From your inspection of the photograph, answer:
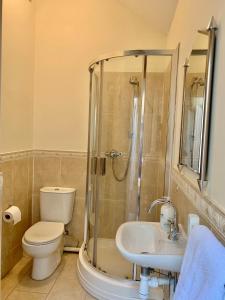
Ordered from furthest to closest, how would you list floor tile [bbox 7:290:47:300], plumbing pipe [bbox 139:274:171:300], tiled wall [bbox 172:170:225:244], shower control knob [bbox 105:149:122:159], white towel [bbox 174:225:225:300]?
shower control knob [bbox 105:149:122:159] → floor tile [bbox 7:290:47:300] → plumbing pipe [bbox 139:274:171:300] → tiled wall [bbox 172:170:225:244] → white towel [bbox 174:225:225:300]

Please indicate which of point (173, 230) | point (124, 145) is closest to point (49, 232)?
point (124, 145)

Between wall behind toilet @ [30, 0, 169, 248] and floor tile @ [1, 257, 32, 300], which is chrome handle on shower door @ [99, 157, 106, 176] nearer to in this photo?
wall behind toilet @ [30, 0, 169, 248]

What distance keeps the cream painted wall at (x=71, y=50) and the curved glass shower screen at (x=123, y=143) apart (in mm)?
387

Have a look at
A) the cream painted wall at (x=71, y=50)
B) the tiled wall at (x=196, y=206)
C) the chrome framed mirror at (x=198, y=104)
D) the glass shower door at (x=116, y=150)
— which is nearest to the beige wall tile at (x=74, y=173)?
the cream painted wall at (x=71, y=50)

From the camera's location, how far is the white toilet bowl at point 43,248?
2.36 m

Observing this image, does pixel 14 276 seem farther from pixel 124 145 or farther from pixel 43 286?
pixel 124 145

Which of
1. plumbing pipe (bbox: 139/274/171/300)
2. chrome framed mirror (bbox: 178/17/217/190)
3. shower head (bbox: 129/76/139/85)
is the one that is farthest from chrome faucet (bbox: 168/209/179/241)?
shower head (bbox: 129/76/139/85)

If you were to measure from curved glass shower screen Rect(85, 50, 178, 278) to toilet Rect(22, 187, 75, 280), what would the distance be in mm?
298

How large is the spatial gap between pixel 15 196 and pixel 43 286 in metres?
0.89

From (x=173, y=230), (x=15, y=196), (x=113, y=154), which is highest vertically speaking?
(x=113, y=154)

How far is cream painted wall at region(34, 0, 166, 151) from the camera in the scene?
3053mm

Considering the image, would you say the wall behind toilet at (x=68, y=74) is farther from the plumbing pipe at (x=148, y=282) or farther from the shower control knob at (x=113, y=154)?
the plumbing pipe at (x=148, y=282)

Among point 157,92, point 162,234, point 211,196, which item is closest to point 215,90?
point 211,196

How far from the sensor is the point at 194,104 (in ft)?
5.15
